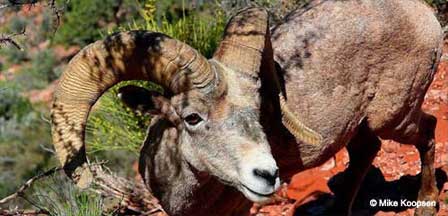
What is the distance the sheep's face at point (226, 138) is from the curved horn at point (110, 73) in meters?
0.13

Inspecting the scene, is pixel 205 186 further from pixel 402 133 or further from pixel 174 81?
pixel 402 133

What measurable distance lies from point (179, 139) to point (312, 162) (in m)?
1.30

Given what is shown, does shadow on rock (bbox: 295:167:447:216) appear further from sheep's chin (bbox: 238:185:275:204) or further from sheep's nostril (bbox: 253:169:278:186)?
sheep's nostril (bbox: 253:169:278:186)

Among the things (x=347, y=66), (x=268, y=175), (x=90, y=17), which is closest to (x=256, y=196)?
(x=268, y=175)

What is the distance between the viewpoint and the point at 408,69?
605 centimetres

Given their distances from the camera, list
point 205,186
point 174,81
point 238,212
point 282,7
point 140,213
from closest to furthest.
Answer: point 174,81 → point 205,186 → point 238,212 → point 140,213 → point 282,7

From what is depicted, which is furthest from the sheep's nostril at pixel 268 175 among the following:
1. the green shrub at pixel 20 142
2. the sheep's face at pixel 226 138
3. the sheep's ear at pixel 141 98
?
the green shrub at pixel 20 142

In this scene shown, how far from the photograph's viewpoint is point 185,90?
15.9ft

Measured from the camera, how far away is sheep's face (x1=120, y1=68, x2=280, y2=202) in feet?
14.5

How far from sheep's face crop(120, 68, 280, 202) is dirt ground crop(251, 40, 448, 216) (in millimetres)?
2643

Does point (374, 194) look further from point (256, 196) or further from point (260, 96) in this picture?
point (256, 196)

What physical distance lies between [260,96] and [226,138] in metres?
0.47

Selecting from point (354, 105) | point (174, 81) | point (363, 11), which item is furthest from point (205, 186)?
point (363, 11)

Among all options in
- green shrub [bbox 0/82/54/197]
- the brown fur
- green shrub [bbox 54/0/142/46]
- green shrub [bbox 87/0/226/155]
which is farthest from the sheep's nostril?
green shrub [bbox 54/0/142/46]
